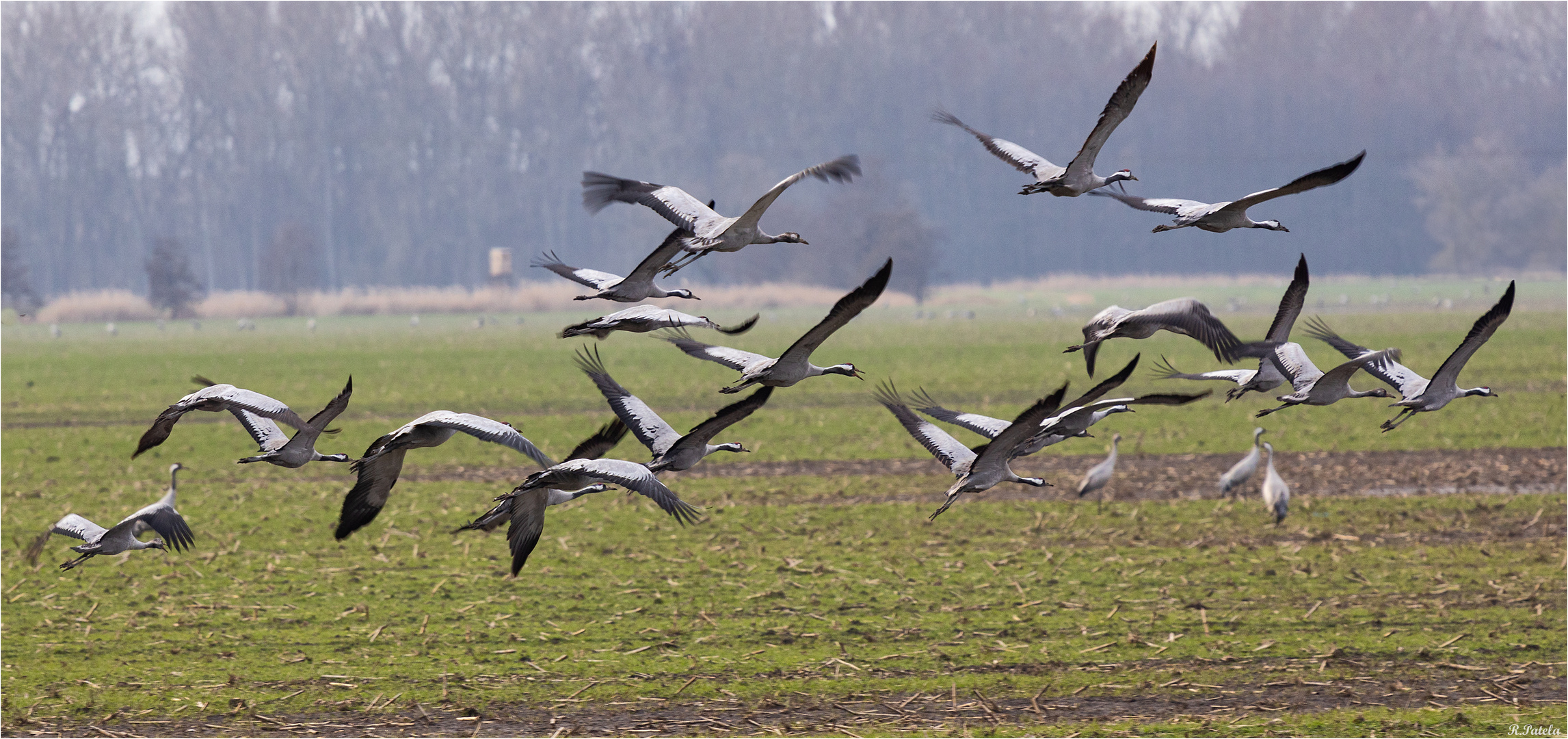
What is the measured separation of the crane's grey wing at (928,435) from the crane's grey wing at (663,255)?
1.38 metres

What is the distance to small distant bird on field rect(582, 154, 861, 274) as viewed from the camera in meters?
6.47

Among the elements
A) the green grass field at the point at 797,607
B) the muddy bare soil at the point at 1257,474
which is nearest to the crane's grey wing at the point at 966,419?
the green grass field at the point at 797,607

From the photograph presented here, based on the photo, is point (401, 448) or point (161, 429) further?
point (161, 429)

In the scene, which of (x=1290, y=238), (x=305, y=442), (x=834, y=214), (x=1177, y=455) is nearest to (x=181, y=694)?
(x=305, y=442)

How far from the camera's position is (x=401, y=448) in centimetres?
677

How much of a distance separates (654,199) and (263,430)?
2482 mm

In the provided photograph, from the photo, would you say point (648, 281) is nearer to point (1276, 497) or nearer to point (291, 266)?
point (1276, 497)

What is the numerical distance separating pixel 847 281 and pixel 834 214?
1085cm

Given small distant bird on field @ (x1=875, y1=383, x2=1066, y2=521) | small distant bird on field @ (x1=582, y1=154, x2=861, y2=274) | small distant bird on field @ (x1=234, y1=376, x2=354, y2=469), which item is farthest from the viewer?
small distant bird on field @ (x1=234, y1=376, x2=354, y2=469)

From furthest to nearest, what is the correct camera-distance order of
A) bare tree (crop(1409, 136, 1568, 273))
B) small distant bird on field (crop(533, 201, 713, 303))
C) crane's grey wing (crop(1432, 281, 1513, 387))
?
1. bare tree (crop(1409, 136, 1568, 273))
2. small distant bird on field (crop(533, 201, 713, 303))
3. crane's grey wing (crop(1432, 281, 1513, 387))

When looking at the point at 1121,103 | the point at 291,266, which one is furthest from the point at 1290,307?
the point at 291,266

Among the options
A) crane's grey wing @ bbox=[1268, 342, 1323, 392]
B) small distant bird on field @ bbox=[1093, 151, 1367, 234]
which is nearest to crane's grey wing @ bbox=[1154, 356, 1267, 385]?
crane's grey wing @ bbox=[1268, 342, 1323, 392]

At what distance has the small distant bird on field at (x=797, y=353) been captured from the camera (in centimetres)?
563

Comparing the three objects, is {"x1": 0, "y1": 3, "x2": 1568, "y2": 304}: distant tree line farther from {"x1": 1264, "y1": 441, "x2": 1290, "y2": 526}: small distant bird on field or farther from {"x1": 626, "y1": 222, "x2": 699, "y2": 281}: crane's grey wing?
{"x1": 626, "y1": 222, "x2": 699, "y2": 281}: crane's grey wing
